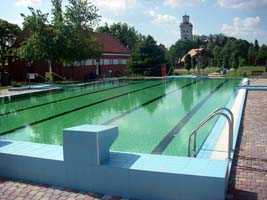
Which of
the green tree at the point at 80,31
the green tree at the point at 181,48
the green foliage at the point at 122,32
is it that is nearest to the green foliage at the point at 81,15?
the green tree at the point at 80,31

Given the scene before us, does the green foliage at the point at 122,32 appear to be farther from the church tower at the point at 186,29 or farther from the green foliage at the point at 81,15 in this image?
the church tower at the point at 186,29

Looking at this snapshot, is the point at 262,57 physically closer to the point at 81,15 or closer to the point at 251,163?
the point at 81,15

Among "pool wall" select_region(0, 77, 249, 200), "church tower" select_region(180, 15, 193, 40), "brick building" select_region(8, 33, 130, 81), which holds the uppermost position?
"church tower" select_region(180, 15, 193, 40)

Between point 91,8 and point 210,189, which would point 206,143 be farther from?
point 91,8

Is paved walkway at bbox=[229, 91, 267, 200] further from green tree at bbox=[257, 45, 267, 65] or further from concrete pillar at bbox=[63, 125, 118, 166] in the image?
green tree at bbox=[257, 45, 267, 65]

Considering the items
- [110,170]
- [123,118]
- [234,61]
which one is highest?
[234,61]

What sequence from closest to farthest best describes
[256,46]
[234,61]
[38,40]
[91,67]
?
[38,40], [91,67], [234,61], [256,46]

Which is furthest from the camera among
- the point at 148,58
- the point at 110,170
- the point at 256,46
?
the point at 256,46

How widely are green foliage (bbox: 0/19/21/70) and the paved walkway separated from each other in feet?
66.4

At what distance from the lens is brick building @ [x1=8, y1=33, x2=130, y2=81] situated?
82.7ft

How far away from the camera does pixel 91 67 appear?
29.3 metres

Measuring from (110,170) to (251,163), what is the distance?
2.17m

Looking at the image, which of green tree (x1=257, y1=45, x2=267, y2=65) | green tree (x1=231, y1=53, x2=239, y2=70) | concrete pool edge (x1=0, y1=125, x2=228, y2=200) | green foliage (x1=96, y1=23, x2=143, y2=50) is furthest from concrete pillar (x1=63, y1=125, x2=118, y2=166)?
green foliage (x1=96, y1=23, x2=143, y2=50)

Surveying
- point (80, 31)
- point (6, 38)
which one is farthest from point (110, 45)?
point (6, 38)
